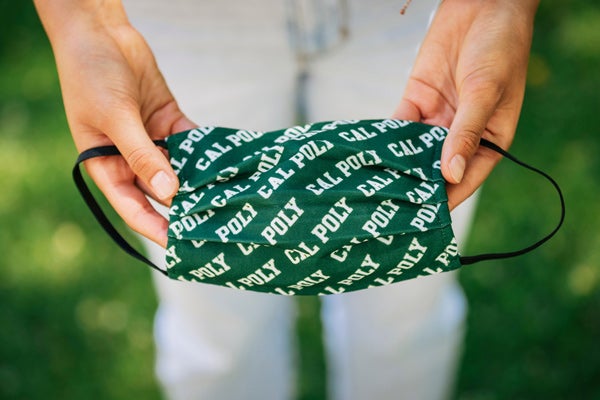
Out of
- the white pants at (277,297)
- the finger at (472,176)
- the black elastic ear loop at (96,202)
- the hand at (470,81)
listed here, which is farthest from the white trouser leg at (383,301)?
the black elastic ear loop at (96,202)

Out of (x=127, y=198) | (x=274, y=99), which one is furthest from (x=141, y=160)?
(x=274, y=99)

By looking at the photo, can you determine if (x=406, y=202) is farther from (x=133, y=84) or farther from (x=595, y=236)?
(x=595, y=236)

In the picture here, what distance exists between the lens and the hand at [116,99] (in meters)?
1.27

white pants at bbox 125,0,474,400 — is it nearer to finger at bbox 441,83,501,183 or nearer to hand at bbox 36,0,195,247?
hand at bbox 36,0,195,247

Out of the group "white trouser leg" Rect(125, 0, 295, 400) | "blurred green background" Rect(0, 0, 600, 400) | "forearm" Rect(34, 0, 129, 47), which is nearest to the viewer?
"forearm" Rect(34, 0, 129, 47)

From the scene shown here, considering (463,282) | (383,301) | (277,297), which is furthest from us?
(463,282)

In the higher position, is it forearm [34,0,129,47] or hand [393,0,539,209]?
forearm [34,0,129,47]

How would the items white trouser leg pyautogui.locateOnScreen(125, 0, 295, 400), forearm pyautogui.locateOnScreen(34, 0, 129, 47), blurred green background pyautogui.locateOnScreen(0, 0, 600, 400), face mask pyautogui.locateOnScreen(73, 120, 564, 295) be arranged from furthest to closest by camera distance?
blurred green background pyautogui.locateOnScreen(0, 0, 600, 400), white trouser leg pyautogui.locateOnScreen(125, 0, 295, 400), forearm pyautogui.locateOnScreen(34, 0, 129, 47), face mask pyautogui.locateOnScreen(73, 120, 564, 295)

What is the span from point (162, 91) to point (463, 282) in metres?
1.50

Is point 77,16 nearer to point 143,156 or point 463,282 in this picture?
point 143,156

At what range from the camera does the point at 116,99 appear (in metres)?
1.30

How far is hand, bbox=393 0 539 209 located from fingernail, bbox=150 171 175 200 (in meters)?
0.50

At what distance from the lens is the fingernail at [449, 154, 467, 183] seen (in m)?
1.23

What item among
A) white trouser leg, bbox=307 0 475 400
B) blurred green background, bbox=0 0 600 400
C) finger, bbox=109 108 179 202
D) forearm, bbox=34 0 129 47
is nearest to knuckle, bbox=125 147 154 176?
finger, bbox=109 108 179 202
